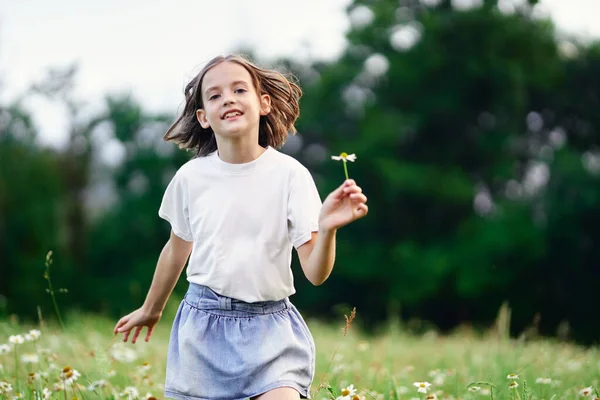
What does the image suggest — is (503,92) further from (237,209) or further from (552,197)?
(237,209)

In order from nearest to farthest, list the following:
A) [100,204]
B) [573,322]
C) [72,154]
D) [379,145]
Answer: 1. [573,322]
2. [379,145]
3. [72,154]
4. [100,204]

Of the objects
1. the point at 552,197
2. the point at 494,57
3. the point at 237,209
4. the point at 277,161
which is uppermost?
the point at 494,57

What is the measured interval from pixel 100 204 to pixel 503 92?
12951mm

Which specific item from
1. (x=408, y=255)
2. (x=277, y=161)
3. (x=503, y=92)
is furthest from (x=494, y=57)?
(x=277, y=161)

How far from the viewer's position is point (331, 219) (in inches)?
88.5

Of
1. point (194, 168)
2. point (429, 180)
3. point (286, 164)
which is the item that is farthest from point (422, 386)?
point (429, 180)

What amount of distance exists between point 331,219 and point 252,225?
1.32ft

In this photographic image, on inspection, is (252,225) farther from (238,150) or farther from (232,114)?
(232,114)

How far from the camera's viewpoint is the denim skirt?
2.47m

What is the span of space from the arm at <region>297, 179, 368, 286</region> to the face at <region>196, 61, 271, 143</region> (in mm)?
490

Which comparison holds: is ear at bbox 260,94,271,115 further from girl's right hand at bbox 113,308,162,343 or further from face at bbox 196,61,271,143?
girl's right hand at bbox 113,308,162,343

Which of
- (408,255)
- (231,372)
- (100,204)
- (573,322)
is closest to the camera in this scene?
(231,372)

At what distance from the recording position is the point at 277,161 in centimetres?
265

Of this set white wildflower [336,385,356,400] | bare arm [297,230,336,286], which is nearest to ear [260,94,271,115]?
bare arm [297,230,336,286]
